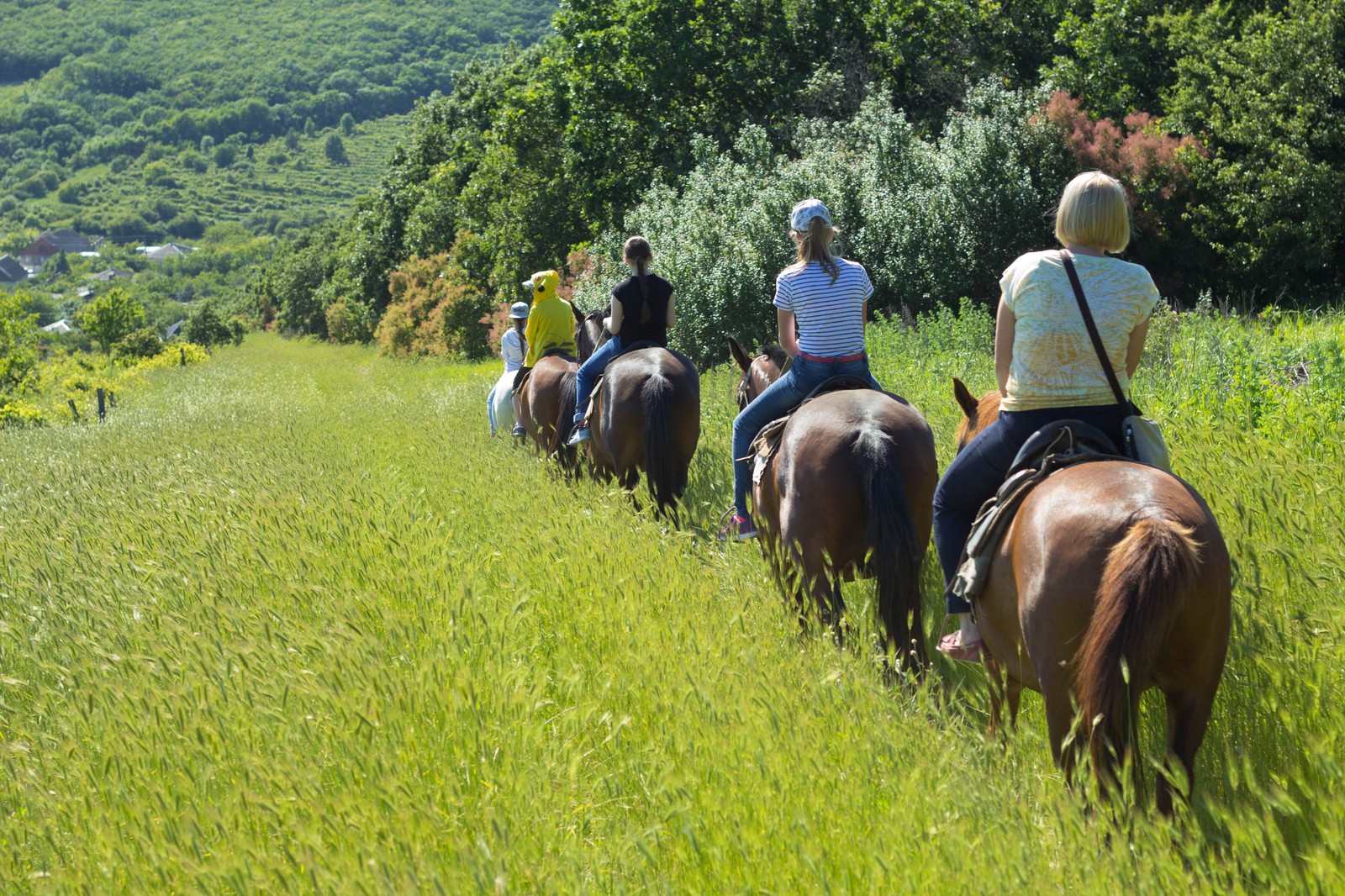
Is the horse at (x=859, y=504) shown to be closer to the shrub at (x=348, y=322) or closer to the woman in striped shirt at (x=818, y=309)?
the woman in striped shirt at (x=818, y=309)

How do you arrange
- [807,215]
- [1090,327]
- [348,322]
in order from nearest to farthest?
[1090,327] < [807,215] < [348,322]

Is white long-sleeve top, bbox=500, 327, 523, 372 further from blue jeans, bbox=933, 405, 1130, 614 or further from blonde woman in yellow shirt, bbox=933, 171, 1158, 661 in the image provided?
blonde woman in yellow shirt, bbox=933, 171, 1158, 661

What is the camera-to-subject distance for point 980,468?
410cm

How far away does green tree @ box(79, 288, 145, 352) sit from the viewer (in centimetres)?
5484

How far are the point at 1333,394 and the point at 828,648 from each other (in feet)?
15.6

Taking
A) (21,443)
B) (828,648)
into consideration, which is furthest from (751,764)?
(21,443)

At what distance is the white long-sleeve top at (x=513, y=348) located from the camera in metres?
12.0

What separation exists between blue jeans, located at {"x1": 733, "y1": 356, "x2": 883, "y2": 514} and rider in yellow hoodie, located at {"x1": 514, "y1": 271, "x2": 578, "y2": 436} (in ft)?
14.9

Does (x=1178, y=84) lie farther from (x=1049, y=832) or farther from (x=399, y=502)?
(x=1049, y=832)

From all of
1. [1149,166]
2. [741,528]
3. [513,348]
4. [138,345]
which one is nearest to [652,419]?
[741,528]

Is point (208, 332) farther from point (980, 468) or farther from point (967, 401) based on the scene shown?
point (980, 468)

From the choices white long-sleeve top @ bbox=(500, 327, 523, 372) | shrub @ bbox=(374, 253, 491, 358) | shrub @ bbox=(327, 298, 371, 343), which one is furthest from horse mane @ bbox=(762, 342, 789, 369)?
shrub @ bbox=(327, 298, 371, 343)

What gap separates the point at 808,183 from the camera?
58.3 feet

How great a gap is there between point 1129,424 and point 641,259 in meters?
5.24
